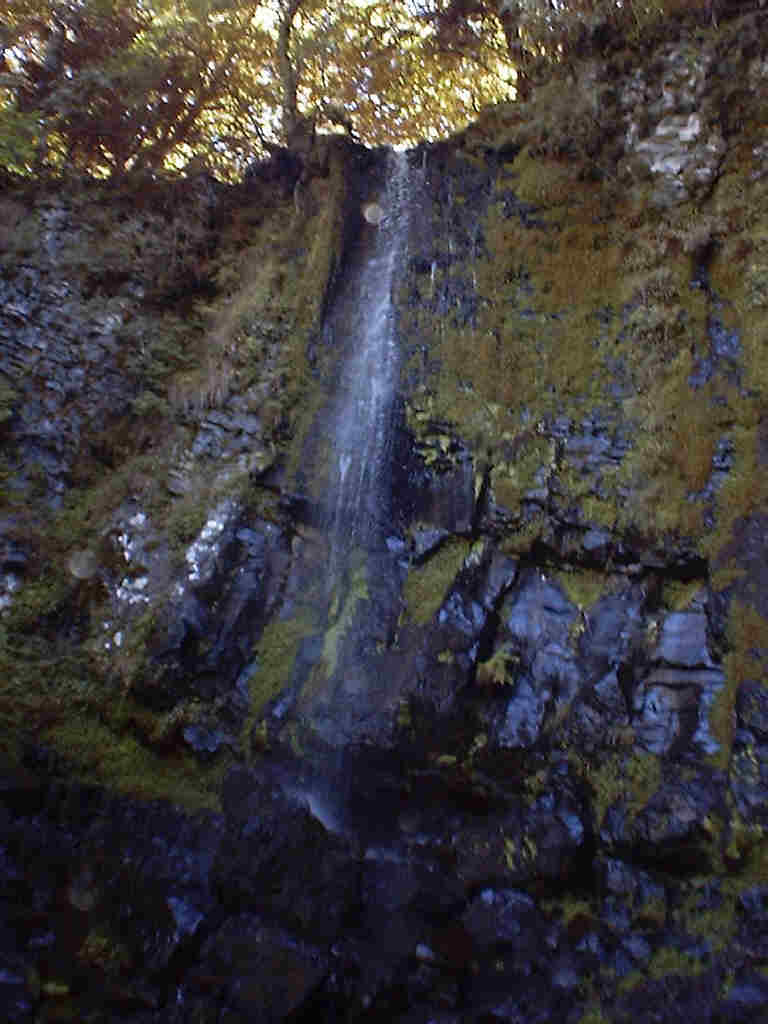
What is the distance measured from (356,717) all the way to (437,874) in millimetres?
1189

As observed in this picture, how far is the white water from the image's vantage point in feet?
19.6

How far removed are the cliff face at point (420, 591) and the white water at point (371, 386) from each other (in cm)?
11

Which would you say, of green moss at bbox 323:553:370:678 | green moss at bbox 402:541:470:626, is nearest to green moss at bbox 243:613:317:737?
green moss at bbox 323:553:370:678

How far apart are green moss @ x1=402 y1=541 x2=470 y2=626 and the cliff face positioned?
3 cm

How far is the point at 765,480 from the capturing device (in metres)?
5.02

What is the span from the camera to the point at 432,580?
5.58 meters

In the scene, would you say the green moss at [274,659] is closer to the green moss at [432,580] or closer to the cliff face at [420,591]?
the cliff face at [420,591]

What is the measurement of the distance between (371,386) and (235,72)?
483 centimetres

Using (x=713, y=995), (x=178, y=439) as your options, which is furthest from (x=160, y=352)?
(x=713, y=995)

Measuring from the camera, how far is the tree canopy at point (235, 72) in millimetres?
7691

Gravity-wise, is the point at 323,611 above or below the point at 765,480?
below

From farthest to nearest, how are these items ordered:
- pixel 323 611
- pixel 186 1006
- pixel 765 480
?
pixel 323 611, pixel 765 480, pixel 186 1006

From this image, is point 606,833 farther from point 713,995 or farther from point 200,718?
point 200,718

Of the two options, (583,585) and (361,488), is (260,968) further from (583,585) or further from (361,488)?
(361,488)
